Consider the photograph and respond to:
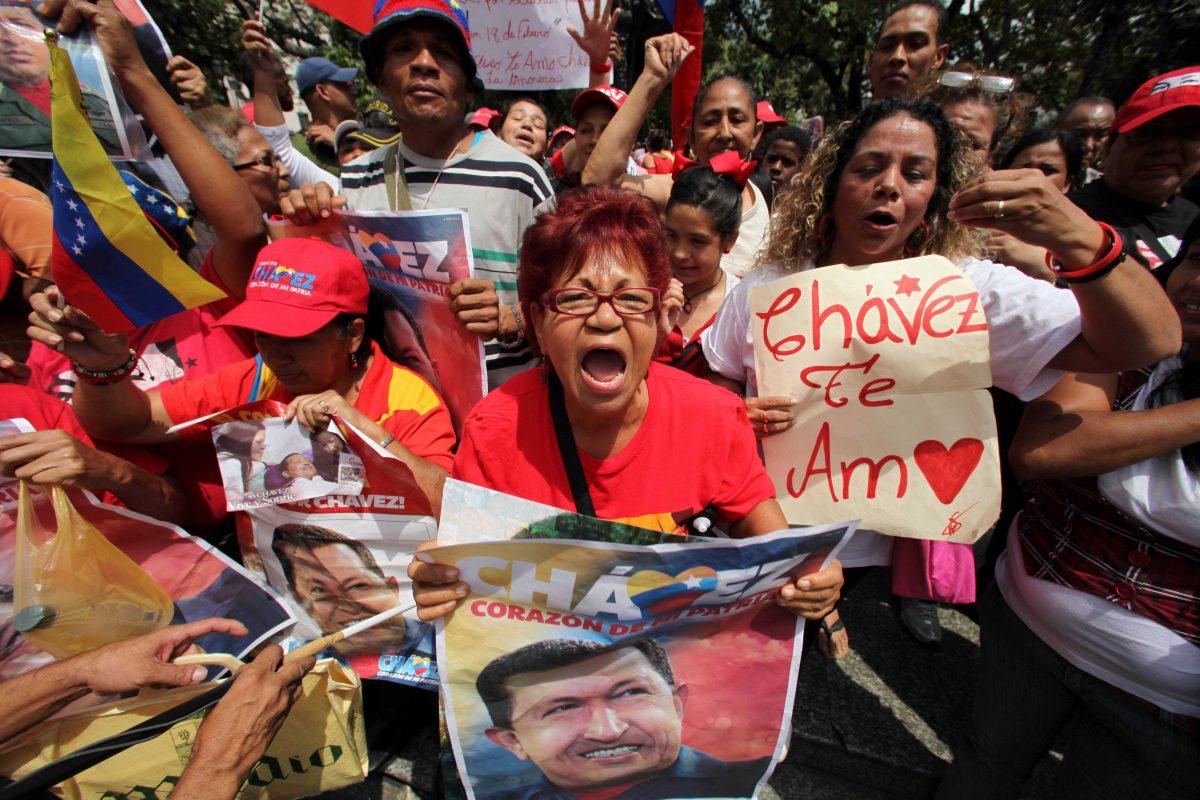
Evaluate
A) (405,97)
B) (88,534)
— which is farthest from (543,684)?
(405,97)

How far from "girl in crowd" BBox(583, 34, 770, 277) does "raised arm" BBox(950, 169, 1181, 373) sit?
132 centimetres

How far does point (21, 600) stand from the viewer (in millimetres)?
1577

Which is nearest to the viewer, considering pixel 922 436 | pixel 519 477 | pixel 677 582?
pixel 677 582

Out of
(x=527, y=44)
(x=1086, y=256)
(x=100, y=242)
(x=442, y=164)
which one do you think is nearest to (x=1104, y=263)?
(x=1086, y=256)

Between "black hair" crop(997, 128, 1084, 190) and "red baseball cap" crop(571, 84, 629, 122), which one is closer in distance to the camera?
"black hair" crop(997, 128, 1084, 190)

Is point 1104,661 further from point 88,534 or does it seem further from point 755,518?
point 88,534

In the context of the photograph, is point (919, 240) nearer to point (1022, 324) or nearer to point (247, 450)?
point (1022, 324)

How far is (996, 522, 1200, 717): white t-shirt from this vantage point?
147 centimetres

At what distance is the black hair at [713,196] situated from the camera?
7.80 ft

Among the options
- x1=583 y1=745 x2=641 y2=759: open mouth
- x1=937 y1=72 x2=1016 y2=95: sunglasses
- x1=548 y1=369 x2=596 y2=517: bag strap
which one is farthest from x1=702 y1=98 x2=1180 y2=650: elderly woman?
x1=937 y1=72 x2=1016 y2=95: sunglasses

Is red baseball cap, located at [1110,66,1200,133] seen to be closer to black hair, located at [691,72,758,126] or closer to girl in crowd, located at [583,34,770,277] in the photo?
girl in crowd, located at [583,34,770,277]

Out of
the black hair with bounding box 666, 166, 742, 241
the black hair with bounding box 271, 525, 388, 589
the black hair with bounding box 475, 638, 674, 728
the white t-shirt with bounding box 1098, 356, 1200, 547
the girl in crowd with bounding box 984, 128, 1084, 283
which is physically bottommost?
the black hair with bounding box 475, 638, 674, 728

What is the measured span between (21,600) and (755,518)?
205 centimetres

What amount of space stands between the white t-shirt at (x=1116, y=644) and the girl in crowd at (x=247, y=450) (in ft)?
7.99
